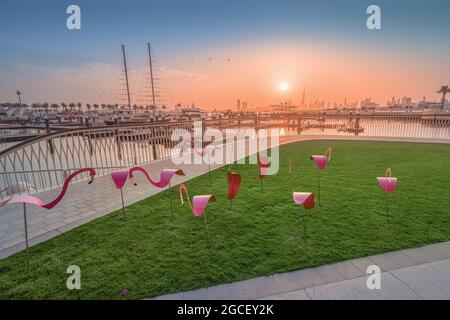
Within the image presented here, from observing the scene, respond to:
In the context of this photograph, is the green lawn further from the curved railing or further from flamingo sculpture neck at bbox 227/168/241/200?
the curved railing

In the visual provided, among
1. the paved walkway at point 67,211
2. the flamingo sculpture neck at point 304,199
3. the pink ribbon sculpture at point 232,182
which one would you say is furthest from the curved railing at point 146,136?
the flamingo sculpture neck at point 304,199

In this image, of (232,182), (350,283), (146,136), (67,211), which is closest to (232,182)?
(232,182)

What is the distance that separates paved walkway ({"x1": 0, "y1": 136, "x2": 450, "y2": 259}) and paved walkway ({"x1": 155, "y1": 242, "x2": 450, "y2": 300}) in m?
2.65

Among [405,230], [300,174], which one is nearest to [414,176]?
[300,174]

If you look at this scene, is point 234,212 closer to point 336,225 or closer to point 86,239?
point 336,225

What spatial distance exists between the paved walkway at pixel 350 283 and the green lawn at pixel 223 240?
0.13 meters

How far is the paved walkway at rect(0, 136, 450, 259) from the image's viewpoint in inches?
143

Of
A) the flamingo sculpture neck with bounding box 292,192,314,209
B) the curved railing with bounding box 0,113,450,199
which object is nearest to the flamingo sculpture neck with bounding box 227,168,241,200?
the flamingo sculpture neck with bounding box 292,192,314,209

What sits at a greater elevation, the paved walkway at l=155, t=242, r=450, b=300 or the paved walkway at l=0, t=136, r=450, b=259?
the paved walkway at l=0, t=136, r=450, b=259

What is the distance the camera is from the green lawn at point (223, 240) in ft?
8.52

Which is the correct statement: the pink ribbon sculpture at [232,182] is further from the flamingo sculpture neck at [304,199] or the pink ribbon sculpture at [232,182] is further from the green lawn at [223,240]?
the flamingo sculpture neck at [304,199]

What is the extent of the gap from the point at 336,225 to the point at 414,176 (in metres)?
4.23

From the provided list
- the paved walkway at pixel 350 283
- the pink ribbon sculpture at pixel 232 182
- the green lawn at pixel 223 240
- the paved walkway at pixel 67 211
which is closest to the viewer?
the paved walkway at pixel 350 283
